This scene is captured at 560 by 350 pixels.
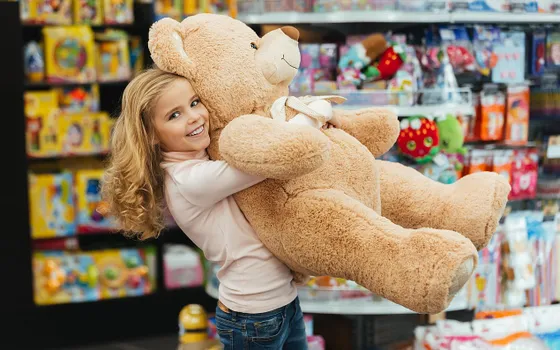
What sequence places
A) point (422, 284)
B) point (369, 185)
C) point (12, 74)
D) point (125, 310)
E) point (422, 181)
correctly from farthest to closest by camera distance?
point (125, 310)
point (12, 74)
point (422, 181)
point (369, 185)
point (422, 284)

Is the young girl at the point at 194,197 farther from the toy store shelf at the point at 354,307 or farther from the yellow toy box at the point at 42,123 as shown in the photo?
the yellow toy box at the point at 42,123

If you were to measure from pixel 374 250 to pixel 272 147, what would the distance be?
295 mm

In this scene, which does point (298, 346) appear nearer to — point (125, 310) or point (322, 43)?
point (322, 43)

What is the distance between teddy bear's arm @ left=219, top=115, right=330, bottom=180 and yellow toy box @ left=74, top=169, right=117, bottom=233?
8.73 ft

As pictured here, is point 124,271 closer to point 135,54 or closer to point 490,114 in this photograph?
point 135,54

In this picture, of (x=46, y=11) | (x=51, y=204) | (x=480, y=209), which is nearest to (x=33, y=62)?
(x=46, y=11)

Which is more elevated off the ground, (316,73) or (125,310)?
(316,73)

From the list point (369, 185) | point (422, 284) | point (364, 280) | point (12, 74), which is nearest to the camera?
point (422, 284)

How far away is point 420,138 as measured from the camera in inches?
117

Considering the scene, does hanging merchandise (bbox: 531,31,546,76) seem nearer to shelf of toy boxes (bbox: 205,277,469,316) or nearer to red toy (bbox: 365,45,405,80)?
red toy (bbox: 365,45,405,80)

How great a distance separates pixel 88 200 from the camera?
14.1 feet

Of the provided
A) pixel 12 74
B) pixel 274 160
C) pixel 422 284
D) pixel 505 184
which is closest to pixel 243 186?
pixel 274 160

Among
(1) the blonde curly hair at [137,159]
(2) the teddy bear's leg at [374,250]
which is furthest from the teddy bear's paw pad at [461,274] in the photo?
(1) the blonde curly hair at [137,159]

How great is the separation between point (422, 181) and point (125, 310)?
2798mm
